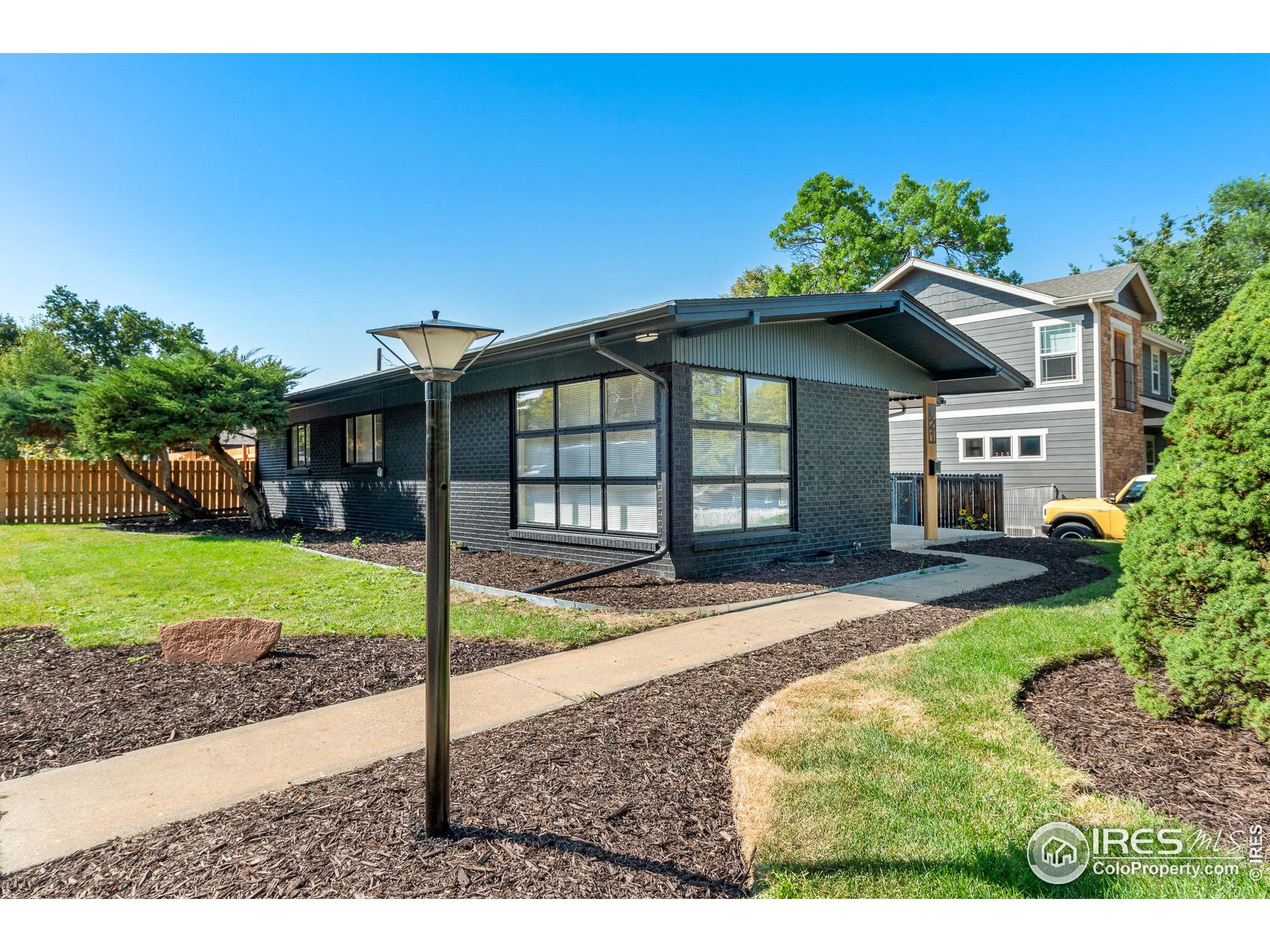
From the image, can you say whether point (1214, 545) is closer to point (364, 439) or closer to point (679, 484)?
point (679, 484)

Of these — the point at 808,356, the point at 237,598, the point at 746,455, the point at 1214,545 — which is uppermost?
the point at 808,356

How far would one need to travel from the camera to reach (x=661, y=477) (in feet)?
27.1

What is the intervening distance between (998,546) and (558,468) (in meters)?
7.93

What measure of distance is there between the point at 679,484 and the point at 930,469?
22.7ft

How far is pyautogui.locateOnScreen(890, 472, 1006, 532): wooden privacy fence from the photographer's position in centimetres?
1558

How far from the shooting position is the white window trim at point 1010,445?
58.5 feet

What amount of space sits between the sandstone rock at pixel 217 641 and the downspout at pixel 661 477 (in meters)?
3.28

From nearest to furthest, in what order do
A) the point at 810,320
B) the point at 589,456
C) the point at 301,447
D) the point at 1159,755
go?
the point at 1159,755
the point at 589,456
the point at 810,320
the point at 301,447

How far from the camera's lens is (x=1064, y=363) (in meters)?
17.5

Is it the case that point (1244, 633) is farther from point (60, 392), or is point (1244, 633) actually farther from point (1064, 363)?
point (60, 392)

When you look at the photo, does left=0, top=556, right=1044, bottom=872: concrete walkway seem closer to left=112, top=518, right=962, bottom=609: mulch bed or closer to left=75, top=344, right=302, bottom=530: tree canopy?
left=112, top=518, right=962, bottom=609: mulch bed

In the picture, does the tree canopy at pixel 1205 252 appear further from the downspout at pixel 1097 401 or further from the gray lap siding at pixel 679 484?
the gray lap siding at pixel 679 484

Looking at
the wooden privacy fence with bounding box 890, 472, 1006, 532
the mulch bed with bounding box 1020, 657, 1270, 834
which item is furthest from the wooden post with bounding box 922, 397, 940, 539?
the mulch bed with bounding box 1020, 657, 1270, 834

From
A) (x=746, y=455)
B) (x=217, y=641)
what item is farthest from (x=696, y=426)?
(x=217, y=641)
